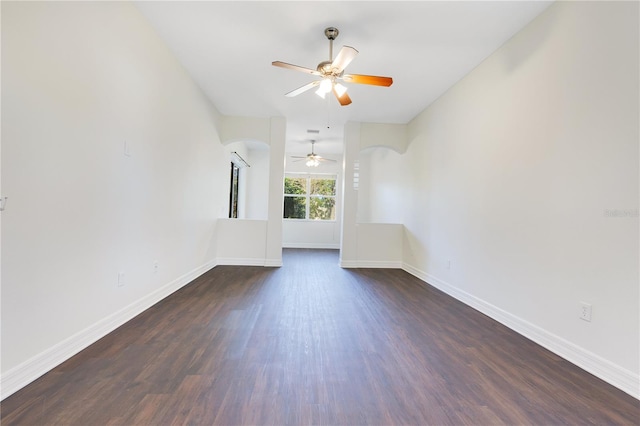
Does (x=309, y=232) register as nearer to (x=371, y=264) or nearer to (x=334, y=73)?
(x=371, y=264)

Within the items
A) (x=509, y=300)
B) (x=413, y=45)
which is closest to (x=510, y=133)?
(x=413, y=45)

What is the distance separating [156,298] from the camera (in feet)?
9.62

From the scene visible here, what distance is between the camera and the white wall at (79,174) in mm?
1458

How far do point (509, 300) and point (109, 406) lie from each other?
10.1 feet

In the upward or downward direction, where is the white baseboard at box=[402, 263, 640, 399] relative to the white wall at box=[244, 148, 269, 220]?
downward

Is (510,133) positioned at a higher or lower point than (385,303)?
higher

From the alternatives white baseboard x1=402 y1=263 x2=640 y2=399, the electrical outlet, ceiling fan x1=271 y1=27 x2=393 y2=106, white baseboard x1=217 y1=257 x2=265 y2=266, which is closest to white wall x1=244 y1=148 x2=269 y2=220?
white baseboard x1=217 y1=257 x2=265 y2=266

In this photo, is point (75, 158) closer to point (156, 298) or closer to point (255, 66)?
point (156, 298)

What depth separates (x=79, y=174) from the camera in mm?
1858

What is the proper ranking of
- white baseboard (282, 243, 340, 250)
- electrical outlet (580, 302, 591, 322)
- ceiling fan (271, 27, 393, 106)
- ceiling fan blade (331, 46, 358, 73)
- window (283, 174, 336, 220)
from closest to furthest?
1. electrical outlet (580, 302, 591, 322)
2. ceiling fan blade (331, 46, 358, 73)
3. ceiling fan (271, 27, 393, 106)
4. white baseboard (282, 243, 340, 250)
5. window (283, 174, 336, 220)

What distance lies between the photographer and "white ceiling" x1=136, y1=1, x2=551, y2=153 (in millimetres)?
2361

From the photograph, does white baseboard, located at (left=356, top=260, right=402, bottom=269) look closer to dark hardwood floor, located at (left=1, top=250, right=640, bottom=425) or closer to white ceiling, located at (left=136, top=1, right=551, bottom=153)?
dark hardwood floor, located at (left=1, top=250, right=640, bottom=425)

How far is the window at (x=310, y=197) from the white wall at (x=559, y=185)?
4.96 m

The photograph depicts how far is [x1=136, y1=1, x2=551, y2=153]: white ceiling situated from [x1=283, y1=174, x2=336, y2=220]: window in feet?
13.2
